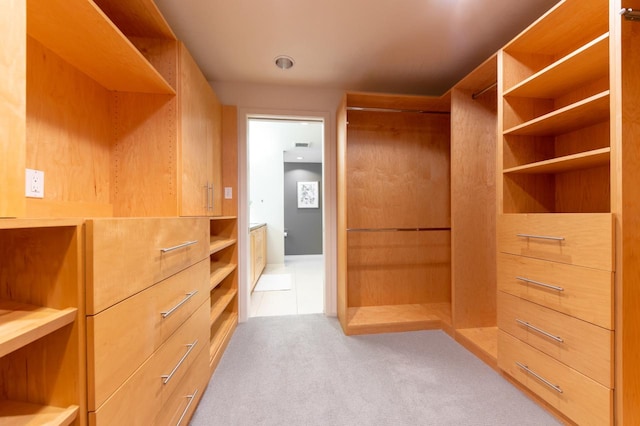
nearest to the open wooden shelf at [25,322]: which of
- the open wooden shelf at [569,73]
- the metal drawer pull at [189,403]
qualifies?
the metal drawer pull at [189,403]

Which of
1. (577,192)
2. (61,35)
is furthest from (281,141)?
(577,192)

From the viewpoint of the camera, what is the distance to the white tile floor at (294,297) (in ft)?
8.49

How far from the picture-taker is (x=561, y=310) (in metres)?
1.15

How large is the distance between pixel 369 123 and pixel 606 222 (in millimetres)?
1857

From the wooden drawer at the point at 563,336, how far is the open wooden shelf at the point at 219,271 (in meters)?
1.93

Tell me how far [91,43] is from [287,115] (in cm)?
153

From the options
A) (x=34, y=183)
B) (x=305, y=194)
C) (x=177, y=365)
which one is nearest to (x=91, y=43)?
(x=34, y=183)

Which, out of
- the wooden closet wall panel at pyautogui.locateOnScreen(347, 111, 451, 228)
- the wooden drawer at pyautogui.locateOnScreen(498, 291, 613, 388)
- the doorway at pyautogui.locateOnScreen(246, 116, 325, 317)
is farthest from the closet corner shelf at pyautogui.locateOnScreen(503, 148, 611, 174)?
the doorway at pyautogui.locateOnScreen(246, 116, 325, 317)

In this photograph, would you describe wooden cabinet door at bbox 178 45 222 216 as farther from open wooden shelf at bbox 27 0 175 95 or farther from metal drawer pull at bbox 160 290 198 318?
metal drawer pull at bbox 160 290 198 318

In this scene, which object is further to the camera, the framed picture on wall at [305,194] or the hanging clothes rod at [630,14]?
the framed picture on wall at [305,194]

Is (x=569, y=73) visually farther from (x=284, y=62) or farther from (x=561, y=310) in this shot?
(x=284, y=62)

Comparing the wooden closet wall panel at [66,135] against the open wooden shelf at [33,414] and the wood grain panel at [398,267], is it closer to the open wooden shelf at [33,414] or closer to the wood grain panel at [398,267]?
the open wooden shelf at [33,414]

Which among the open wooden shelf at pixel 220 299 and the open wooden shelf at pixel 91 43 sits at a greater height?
the open wooden shelf at pixel 91 43

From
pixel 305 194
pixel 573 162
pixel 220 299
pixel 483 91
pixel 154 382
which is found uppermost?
pixel 483 91
